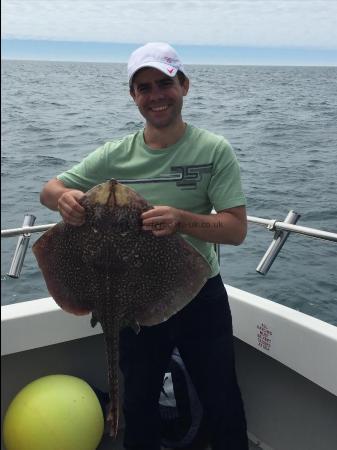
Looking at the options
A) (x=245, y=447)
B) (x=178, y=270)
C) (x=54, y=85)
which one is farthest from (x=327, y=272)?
(x=54, y=85)

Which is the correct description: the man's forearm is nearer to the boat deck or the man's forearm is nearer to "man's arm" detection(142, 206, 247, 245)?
"man's arm" detection(142, 206, 247, 245)

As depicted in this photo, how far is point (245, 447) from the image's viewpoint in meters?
2.64

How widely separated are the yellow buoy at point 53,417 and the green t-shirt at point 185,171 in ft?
3.65

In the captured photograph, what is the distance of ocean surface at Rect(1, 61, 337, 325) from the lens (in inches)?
303

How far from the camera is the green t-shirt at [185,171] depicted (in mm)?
2293

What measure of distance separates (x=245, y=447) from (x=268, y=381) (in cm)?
59

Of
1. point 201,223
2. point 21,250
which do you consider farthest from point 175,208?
point 21,250

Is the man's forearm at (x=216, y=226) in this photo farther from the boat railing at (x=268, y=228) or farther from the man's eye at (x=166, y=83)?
the boat railing at (x=268, y=228)

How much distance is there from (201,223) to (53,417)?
137cm

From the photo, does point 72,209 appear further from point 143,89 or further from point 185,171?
point 143,89

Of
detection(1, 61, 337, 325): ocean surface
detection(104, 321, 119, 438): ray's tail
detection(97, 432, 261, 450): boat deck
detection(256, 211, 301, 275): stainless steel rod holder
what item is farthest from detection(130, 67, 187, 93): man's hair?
detection(97, 432, 261, 450): boat deck

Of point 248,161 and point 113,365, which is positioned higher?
point 113,365

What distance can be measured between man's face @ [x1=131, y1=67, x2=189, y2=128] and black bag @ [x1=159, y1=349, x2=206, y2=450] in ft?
5.05

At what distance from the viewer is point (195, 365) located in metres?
2.52
